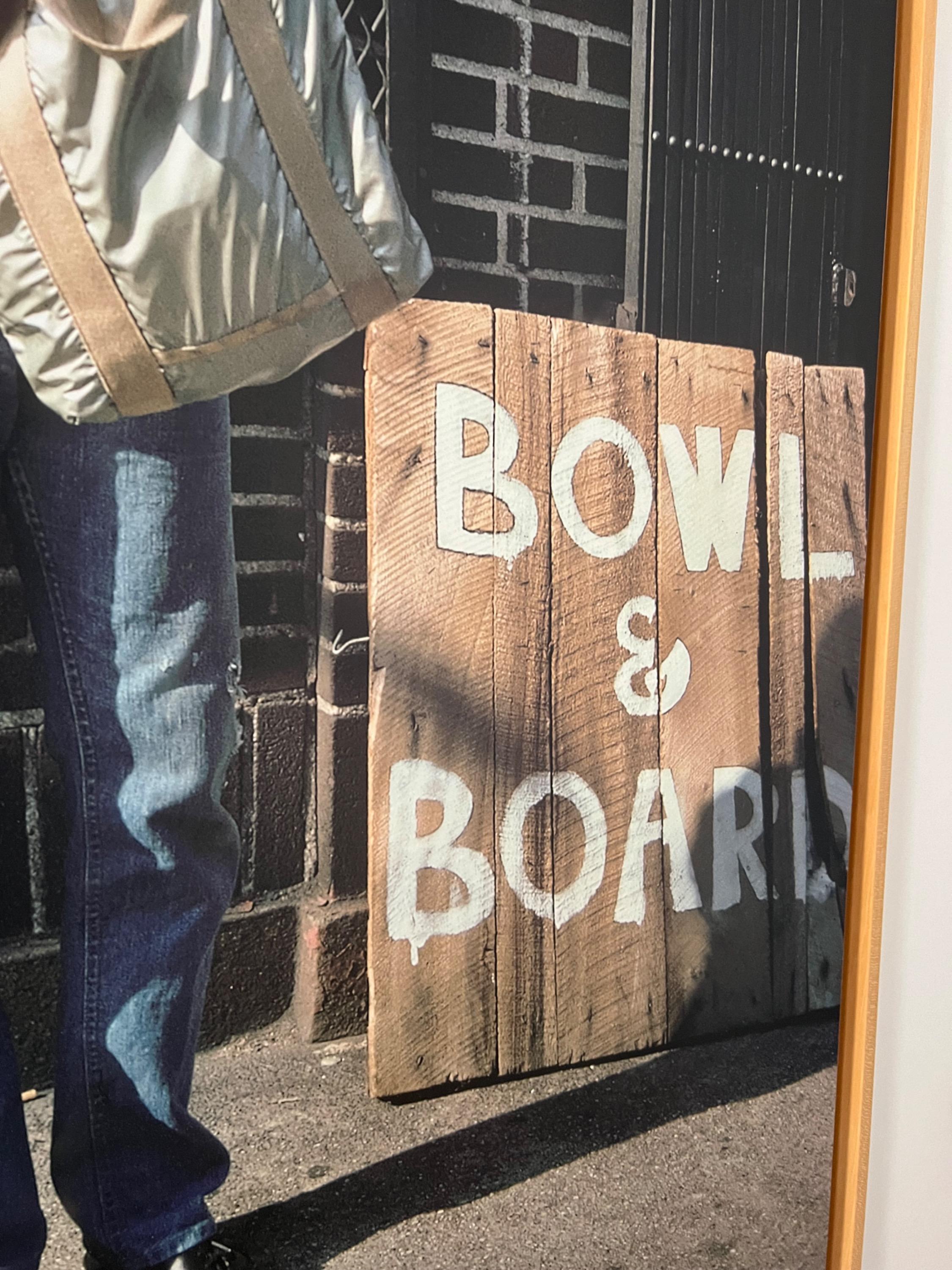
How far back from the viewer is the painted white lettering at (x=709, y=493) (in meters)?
1.06

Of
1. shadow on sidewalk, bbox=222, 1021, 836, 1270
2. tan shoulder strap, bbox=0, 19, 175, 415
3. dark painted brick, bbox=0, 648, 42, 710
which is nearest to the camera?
tan shoulder strap, bbox=0, 19, 175, 415

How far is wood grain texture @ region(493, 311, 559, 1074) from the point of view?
99 centimetres

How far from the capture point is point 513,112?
907mm

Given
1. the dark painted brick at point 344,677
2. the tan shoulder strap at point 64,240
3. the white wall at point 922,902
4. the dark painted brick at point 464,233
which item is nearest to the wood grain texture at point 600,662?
the dark painted brick at point 464,233

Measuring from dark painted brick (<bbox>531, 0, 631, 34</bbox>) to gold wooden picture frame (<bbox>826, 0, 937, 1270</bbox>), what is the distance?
13.6 inches

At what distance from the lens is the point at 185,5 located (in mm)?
738

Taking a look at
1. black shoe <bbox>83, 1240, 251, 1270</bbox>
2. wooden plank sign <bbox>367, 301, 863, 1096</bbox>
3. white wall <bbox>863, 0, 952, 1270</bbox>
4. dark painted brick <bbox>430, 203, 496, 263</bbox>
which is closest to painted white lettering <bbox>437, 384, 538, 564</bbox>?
wooden plank sign <bbox>367, 301, 863, 1096</bbox>

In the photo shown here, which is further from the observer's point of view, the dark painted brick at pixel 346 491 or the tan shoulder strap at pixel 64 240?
the dark painted brick at pixel 346 491

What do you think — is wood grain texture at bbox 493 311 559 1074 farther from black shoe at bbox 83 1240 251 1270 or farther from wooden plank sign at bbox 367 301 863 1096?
black shoe at bbox 83 1240 251 1270

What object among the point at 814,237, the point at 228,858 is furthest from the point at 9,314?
the point at 814,237

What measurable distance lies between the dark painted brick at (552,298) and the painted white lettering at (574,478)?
4.4 inches

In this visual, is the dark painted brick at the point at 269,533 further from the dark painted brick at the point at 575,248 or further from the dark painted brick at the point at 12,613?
the dark painted brick at the point at 575,248

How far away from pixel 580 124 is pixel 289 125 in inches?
11.9

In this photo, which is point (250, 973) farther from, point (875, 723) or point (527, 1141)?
point (875, 723)
